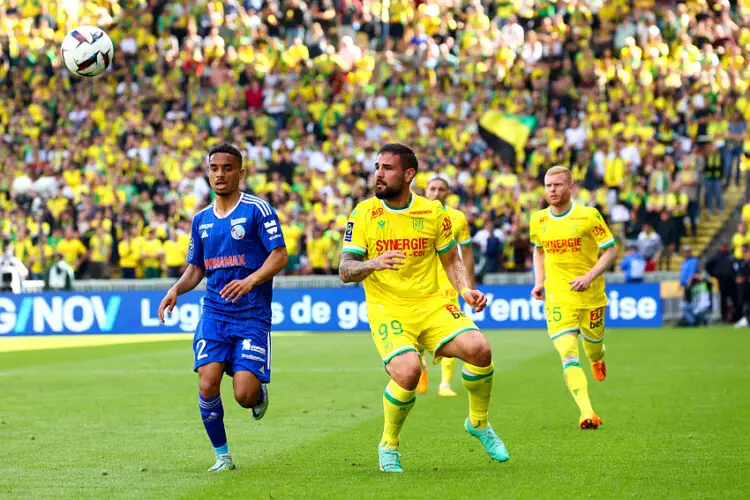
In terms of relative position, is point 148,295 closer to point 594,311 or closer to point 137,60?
point 137,60

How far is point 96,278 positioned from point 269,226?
69.0ft

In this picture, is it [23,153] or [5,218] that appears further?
[23,153]

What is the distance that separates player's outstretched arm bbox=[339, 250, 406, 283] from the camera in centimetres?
739

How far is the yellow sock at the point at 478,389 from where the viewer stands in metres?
8.14

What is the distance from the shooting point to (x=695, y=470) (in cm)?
768

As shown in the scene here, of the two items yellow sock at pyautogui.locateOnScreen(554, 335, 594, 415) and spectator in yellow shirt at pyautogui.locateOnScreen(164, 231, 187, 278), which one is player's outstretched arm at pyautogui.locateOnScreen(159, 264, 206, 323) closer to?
yellow sock at pyautogui.locateOnScreen(554, 335, 594, 415)

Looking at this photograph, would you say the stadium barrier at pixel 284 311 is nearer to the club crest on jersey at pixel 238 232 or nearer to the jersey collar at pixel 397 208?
the jersey collar at pixel 397 208

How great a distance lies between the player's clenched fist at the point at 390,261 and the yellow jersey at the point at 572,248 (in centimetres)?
399

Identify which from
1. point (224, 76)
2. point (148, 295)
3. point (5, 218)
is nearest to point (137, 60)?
point (224, 76)

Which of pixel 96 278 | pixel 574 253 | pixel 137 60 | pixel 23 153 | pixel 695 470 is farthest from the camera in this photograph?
pixel 137 60

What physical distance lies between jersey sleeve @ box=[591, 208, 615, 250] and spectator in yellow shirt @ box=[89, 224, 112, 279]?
62.1 ft

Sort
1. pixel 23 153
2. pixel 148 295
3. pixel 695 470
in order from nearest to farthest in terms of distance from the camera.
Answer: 1. pixel 695 470
2. pixel 148 295
3. pixel 23 153

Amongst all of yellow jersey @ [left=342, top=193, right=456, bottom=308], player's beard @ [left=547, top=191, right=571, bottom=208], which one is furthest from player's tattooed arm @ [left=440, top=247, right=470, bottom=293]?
player's beard @ [left=547, top=191, right=571, bottom=208]

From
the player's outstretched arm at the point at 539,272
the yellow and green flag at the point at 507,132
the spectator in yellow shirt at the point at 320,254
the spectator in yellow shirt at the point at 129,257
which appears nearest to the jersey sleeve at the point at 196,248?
the player's outstretched arm at the point at 539,272
